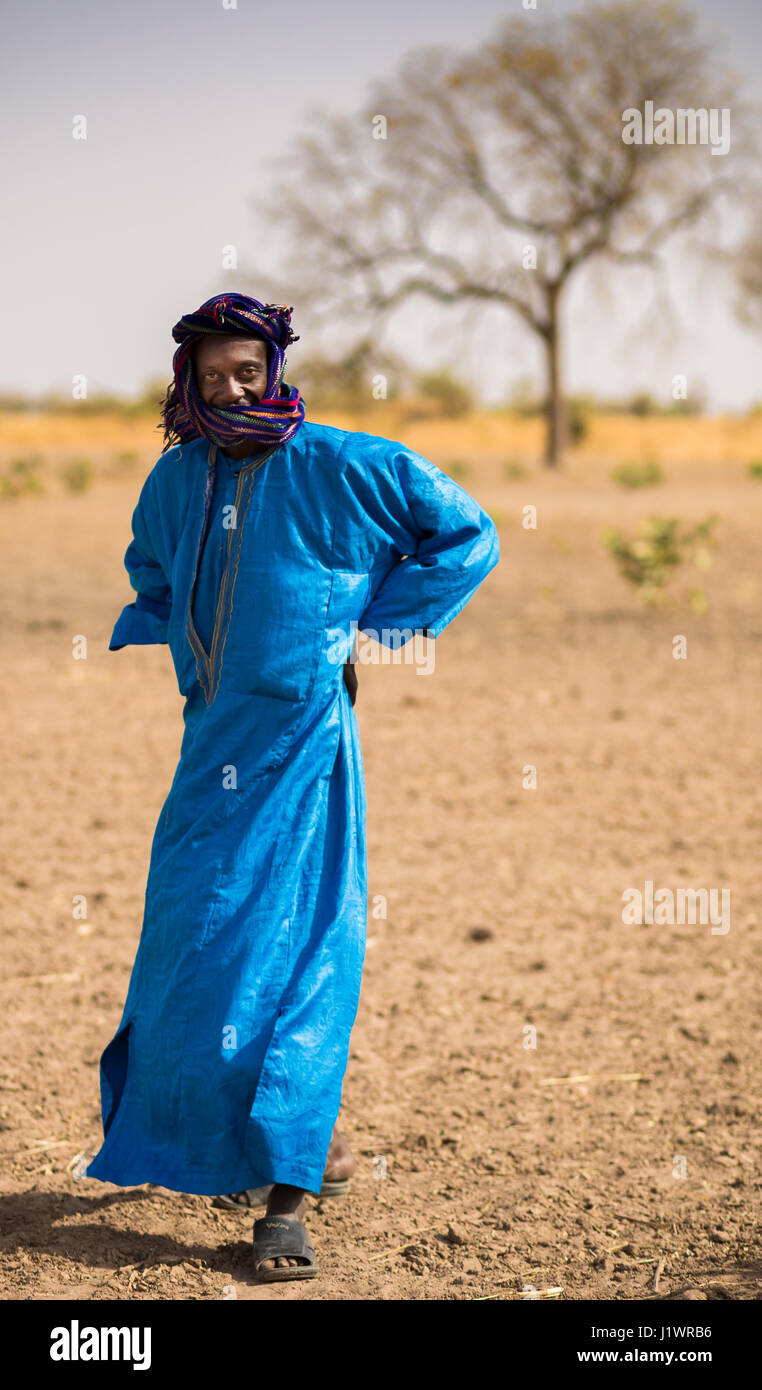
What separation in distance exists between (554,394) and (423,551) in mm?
21721

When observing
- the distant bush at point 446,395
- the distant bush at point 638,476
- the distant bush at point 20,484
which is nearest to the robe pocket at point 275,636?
the distant bush at point 638,476

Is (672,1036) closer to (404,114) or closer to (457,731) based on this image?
(457,731)

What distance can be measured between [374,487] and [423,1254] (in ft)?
5.04

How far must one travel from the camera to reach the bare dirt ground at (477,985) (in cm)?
291

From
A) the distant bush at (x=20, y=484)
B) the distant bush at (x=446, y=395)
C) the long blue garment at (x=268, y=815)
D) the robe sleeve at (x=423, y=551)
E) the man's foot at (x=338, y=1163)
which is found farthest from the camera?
the distant bush at (x=446, y=395)

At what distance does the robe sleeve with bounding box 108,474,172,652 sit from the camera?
306cm

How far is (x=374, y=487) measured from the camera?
276 centimetres

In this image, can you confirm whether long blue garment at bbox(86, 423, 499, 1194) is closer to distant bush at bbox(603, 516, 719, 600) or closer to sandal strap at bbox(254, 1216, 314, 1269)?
sandal strap at bbox(254, 1216, 314, 1269)

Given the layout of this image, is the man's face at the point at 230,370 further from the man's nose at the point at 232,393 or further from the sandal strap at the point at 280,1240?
the sandal strap at the point at 280,1240

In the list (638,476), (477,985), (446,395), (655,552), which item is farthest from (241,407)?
(446,395)

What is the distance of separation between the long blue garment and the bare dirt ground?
32 cm

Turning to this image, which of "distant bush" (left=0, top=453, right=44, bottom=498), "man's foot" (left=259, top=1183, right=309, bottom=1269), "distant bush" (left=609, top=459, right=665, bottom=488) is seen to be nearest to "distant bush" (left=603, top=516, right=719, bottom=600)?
"distant bush" (left=609, top=459, right=665, bottom=488)

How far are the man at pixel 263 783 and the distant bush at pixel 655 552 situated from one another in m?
7.61

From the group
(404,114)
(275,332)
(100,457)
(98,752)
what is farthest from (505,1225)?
(404,114)
